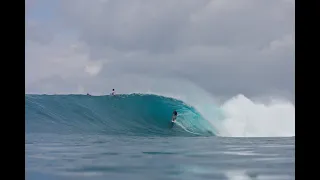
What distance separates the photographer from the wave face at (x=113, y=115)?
1577cm

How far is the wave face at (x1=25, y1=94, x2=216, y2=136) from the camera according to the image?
1577 cm

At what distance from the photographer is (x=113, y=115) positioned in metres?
17.3
